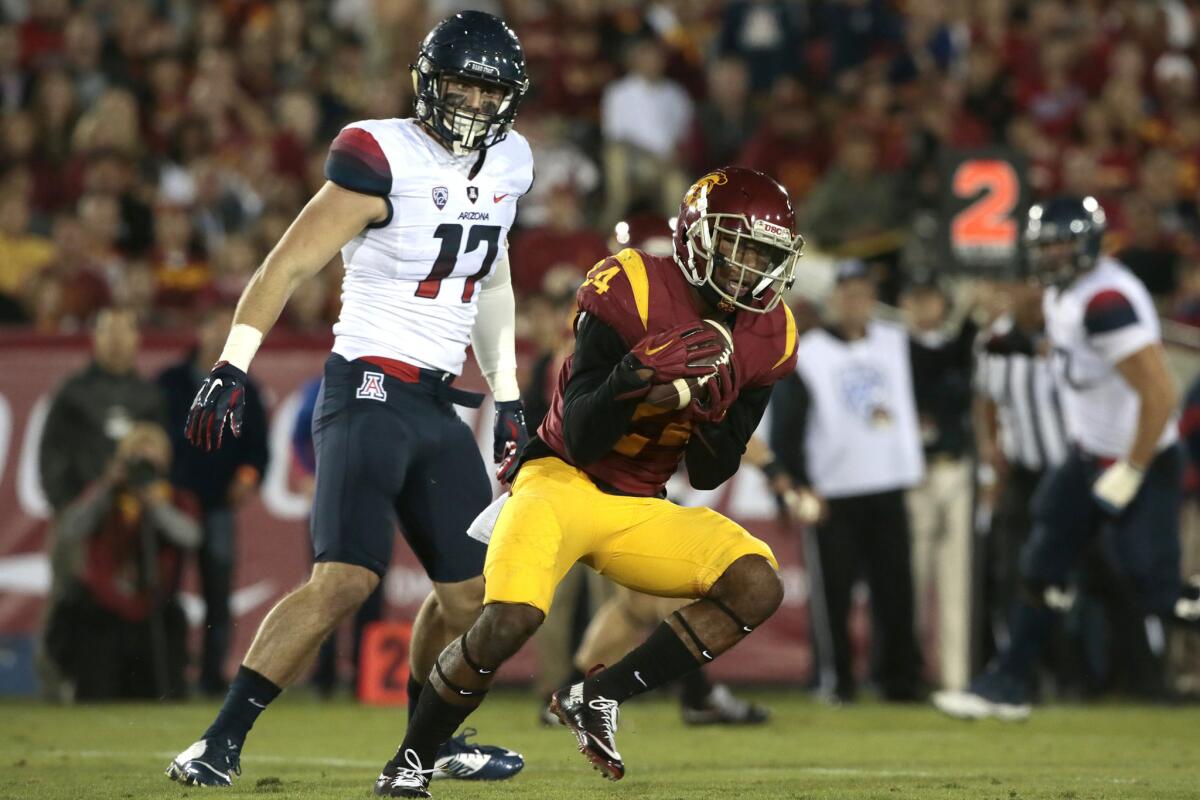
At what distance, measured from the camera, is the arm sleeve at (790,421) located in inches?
352

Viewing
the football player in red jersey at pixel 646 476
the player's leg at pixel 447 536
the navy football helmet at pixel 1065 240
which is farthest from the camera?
the navy football helmet at pixel 1065 240

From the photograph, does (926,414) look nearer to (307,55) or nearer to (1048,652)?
(1048,652)

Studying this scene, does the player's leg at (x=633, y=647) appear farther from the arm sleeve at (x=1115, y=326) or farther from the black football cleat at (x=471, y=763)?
the arm sleeve at (x=1115, y=326)

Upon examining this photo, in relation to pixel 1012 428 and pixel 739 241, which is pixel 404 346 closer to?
pixel 739 241

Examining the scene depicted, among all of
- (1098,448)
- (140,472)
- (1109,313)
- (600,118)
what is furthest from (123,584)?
(600,118)

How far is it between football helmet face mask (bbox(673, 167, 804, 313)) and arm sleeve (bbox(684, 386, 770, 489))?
0.25m

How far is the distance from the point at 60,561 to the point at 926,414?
4.37m

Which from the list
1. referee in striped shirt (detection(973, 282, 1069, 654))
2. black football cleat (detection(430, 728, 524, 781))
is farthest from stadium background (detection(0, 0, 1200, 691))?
black football cleat (detection(430, 728, 524, 781))

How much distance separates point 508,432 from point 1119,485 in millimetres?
2823

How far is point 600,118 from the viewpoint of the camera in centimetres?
1286

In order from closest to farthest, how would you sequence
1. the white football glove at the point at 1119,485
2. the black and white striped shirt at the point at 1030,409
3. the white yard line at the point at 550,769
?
the white yard line at the point at 550,769
the white football glove at the point at 1119,485
the black and white striped shirt at the point at 1030,409

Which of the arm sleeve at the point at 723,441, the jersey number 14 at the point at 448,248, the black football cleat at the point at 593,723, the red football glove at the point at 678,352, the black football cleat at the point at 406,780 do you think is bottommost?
the black football cleat at the point at 406,780

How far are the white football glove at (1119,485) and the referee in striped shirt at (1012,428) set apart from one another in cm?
96

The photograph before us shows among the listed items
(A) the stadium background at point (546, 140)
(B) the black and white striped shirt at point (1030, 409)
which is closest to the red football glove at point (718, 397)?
(B) the black and white striped shirt at point (1030, 409)
